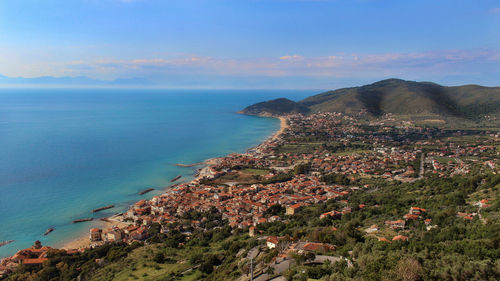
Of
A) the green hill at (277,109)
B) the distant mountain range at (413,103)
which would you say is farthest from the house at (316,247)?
the green hill at (277,109)

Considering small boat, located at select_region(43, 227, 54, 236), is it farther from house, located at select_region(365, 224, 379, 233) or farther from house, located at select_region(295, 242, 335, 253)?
house, located at select_region(365, 224, 379, 233)

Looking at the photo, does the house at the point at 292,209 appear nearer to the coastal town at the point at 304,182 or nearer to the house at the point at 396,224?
the coastal town at the point at 304,182

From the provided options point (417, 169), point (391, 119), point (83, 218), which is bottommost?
point (83, 218)

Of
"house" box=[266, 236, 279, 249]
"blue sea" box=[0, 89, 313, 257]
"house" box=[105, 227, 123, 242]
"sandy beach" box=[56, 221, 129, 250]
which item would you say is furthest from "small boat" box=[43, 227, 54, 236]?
"house" box=[266, 236, 279, 249]

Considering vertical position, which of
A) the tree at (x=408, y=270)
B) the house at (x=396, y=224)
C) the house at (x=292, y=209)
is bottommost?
the house at (x=292, y=209)

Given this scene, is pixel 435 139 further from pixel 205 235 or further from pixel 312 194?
pixel 205 235

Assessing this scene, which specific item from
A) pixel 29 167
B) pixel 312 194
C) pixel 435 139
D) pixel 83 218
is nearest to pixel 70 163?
pixel 29 167
